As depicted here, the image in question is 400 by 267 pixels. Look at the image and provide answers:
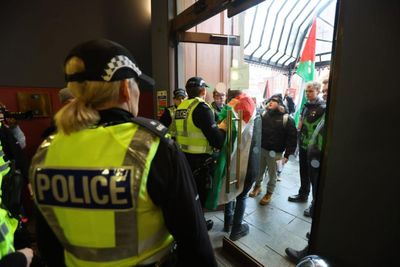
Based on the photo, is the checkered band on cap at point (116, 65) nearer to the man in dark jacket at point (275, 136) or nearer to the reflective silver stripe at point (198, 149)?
the reflective silver stripe at point (198, 149)

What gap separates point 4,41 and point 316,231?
143 inches

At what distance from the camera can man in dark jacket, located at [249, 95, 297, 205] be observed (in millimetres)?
2779

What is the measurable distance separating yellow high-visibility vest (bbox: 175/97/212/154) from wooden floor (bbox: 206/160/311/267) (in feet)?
3.38

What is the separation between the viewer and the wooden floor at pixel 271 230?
2020 millimetres

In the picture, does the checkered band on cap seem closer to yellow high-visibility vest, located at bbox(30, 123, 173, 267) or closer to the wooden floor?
yellow high-visibility vest, located at bbox(30, 123, 173, 267)

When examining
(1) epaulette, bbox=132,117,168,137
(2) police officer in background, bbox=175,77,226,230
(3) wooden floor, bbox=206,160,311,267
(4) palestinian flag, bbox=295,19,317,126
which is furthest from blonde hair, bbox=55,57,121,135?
(4) palestinian flag, bbox=295,19,317,126

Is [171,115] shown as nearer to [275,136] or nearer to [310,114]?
[275,136]

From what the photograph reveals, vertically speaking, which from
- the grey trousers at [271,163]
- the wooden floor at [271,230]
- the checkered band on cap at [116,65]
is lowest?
the wooden floor at [271,230]

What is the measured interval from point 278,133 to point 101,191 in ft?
8.53

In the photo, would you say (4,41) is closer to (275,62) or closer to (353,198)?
(353,198)

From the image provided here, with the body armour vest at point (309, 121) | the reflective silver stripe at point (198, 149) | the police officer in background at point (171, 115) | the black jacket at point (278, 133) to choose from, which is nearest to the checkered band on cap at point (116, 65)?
the reflective silver stripe at point (198, 149)

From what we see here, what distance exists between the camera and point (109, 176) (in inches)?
25.1

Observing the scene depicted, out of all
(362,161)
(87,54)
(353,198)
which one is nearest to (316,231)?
(353,198)

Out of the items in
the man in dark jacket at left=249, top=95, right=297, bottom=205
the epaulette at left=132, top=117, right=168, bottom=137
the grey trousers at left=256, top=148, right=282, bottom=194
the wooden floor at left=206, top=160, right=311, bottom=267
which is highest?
the epaulette at left=132, top=117, right=168, bottom=137
